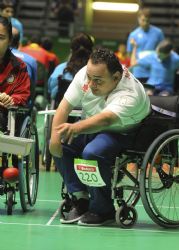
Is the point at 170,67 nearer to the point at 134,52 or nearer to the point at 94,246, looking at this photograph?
the point at 134,52

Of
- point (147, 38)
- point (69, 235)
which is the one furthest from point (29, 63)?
point (147, 38)

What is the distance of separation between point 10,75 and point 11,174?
0.72m

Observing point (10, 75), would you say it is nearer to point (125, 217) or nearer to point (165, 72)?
point (125, 217)

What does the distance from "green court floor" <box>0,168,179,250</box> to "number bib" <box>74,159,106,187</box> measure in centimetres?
28

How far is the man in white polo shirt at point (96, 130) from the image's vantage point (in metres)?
4.49

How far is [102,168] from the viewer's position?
452cm

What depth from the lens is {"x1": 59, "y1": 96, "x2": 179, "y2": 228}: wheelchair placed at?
454 cm

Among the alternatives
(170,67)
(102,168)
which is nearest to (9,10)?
(170,67)

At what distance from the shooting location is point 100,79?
179 inches

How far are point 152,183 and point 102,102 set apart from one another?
2.04ft

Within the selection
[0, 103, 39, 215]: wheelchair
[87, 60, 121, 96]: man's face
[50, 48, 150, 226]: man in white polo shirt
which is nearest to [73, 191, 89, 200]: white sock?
[50, 48, 150, 226]: man in white polo shirt

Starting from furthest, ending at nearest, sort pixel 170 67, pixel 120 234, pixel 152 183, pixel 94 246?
pixel 170 67 → pixel 152 183 → pixel 120 234 → pixel 94 246

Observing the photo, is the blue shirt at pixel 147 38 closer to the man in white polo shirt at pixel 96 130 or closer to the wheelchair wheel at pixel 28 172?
the wheelchair wheel at pixel 28 172

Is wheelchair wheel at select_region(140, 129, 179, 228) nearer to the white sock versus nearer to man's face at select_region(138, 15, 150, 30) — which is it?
the white sock
